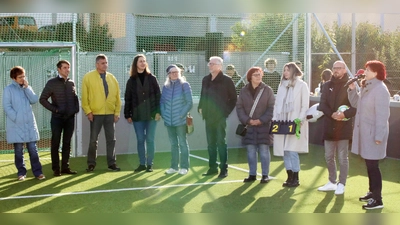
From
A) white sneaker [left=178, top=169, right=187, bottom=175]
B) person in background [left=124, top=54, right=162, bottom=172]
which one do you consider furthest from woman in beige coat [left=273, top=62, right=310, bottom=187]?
person in background [left=124, top=54, right=162, bottom=172]

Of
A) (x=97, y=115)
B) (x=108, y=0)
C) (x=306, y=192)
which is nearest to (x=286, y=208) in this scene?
(x=306, y=192)

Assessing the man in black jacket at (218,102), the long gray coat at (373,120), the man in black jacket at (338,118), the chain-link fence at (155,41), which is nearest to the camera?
the long gray coat at (373,120)

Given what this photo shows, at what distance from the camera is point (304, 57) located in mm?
10359

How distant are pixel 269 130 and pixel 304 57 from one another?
3.84m

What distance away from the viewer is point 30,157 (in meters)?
7.24

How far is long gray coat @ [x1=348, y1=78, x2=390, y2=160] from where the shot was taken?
539 cm

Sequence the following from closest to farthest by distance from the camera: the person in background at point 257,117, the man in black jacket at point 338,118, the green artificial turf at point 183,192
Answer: the green artificial turf at point 183,192 → the man in black jacket at point 338,118 → the person in background at point 257,117

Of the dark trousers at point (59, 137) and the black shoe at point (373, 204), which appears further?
the dark trousers at point (59, 137)

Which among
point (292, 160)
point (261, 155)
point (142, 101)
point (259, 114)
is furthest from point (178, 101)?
point (292, 160)

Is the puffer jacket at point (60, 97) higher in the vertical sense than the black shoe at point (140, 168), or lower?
higher

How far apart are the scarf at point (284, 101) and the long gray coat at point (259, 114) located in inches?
10.3

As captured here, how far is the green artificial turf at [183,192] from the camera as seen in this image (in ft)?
18.7

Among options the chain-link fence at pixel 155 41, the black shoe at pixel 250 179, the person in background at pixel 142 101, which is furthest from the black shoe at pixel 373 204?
the chain-link fence at pixel 155 41

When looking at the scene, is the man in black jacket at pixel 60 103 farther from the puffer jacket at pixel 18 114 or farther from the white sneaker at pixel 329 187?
the white sneaker at pixel 329 187
